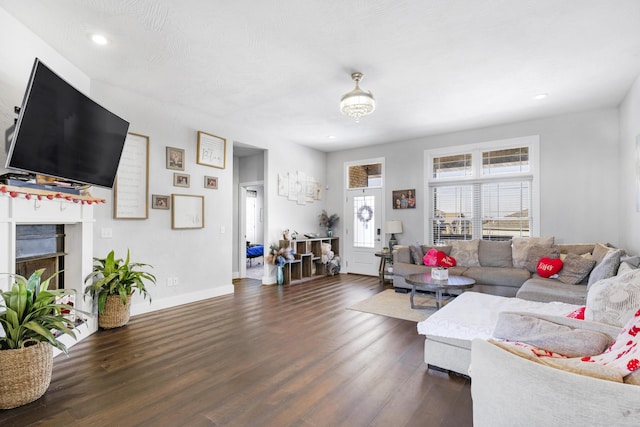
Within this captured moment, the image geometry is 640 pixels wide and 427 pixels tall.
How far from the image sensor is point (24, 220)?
2459mm

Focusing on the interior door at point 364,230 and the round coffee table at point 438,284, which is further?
the interior door at point 364,230

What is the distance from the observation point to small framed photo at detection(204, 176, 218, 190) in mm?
4895

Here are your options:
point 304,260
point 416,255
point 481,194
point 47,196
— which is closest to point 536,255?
point 481,194

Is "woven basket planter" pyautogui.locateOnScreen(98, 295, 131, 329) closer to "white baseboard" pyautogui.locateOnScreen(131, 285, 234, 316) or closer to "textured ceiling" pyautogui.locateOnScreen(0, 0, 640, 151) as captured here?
"white baseboard" pyautogui.locateOnScreen(131, 285, 234, 316)

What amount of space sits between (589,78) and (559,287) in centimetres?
242

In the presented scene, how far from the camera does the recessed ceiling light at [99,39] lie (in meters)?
2.80

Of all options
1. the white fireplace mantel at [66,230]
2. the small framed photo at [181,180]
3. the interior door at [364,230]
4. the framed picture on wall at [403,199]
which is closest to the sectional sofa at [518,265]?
the framed picture on wall at [403,199]

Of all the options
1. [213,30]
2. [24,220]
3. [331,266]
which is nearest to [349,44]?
[213,30]

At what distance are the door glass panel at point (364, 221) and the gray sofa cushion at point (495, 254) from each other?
7.76 feet

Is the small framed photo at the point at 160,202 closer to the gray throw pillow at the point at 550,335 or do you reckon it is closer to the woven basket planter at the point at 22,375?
the woven basket planter at the point at 22,375

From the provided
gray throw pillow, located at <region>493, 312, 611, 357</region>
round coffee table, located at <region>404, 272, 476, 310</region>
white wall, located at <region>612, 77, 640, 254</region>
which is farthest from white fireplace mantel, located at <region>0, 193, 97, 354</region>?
white wall, located at <region>612, 77, 640, 254</region>

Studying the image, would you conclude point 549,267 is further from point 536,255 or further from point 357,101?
point 357,101

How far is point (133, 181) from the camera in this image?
4.04 metres

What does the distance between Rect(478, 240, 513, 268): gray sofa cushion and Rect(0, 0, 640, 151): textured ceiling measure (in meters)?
2.04
